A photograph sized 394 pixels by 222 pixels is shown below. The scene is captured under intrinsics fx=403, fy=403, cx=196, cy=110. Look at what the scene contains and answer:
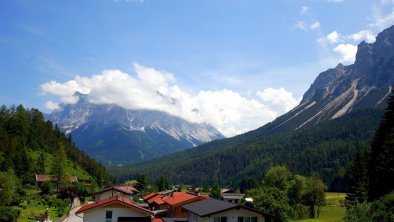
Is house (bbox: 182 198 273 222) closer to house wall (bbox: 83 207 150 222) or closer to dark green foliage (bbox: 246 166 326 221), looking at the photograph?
house wall (bbox: 83 207 150 222)

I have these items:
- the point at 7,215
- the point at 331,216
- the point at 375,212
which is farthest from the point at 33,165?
the point at 375,212

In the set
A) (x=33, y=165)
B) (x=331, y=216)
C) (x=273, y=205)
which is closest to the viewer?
(x=273, y=205)

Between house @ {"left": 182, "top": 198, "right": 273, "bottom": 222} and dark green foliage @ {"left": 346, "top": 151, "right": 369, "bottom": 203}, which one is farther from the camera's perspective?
dark green foliage @ {"left": 346, "top": 151, "right": 369, "bottom": 203}

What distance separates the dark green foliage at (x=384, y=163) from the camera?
56.2 meters

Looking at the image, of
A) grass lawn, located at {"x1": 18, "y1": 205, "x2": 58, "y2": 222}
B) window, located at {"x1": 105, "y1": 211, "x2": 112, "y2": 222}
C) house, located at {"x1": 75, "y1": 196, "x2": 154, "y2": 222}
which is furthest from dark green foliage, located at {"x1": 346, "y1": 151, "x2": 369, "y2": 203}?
grass lawn, located at {"x1": 18, "y1": 205, "x2": 58, "y2": 222}

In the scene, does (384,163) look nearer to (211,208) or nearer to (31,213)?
(211,208)

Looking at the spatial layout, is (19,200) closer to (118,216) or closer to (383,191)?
(118,216)

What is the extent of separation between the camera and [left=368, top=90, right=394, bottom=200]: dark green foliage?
56.2 metres

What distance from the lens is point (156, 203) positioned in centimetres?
8512

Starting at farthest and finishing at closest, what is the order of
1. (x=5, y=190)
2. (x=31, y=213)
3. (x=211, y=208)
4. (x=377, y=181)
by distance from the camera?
(x=5, y=190) < (x=31, y=213) < (x=377, y=181) < (x=211, y=208)

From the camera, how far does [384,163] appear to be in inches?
2244

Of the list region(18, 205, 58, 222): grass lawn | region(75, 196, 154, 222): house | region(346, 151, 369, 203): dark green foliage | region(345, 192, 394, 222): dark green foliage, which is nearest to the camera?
region(345, 192, 394, 222): dark green foliage

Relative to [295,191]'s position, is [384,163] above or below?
above

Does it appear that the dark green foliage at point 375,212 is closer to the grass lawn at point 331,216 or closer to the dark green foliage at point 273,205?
the grass lawn at point 331,216
